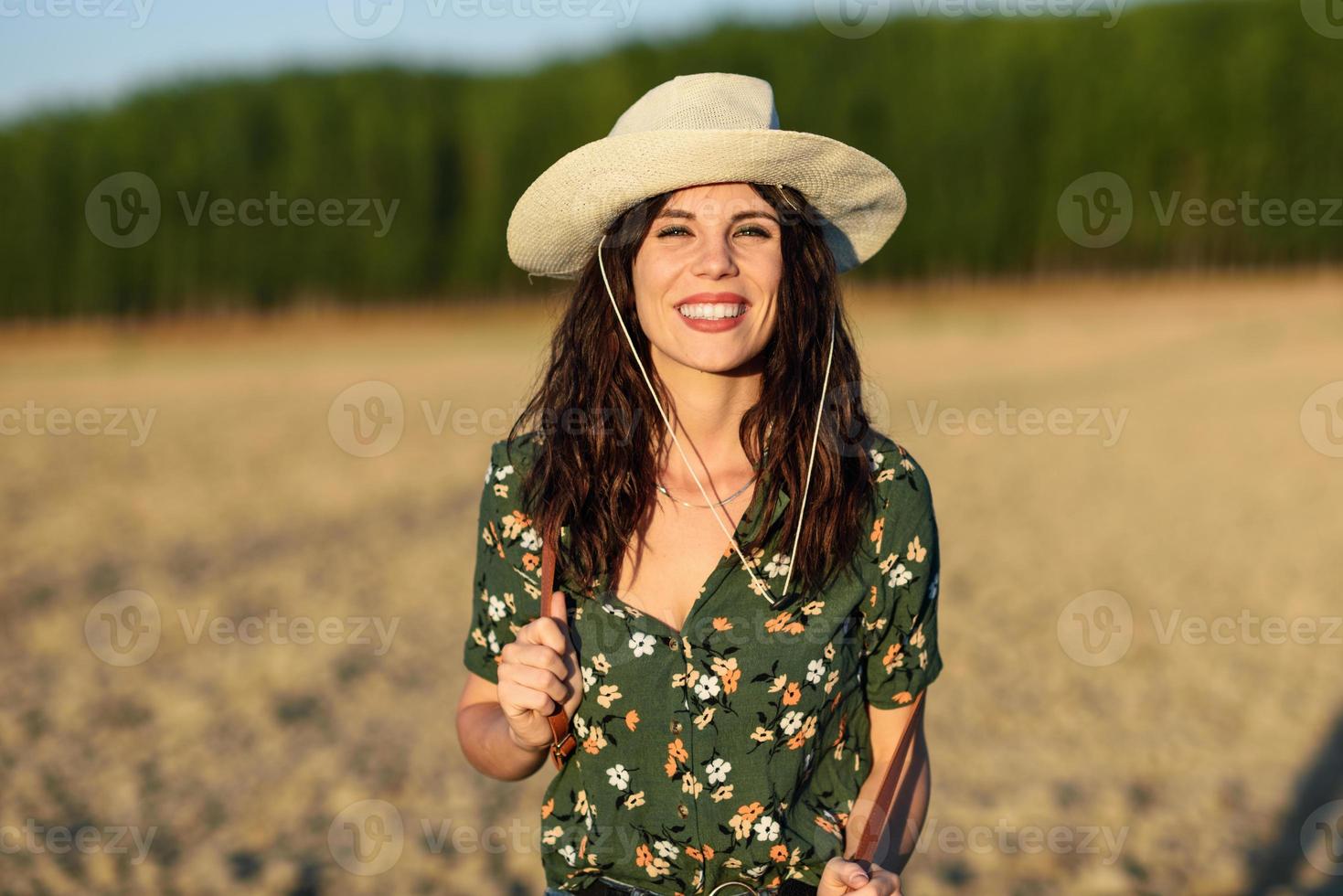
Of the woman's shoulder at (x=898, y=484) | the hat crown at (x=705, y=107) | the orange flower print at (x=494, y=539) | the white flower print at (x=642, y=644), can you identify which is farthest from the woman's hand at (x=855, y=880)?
the hat crown at (x=705, y=107)

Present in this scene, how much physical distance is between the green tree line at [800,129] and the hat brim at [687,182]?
2463 cm

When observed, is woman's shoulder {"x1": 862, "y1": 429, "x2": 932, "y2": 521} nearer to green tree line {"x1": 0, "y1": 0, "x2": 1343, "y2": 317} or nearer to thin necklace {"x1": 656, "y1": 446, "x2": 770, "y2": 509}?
thin necklace {"x1": 656, "y1": 446, "x2": 770, "y2": 509}

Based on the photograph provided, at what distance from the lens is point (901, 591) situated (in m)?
2.09

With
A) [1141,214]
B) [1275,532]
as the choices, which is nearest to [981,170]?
[1141,214]

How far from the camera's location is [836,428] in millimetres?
2176

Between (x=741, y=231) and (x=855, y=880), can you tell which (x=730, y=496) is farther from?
(x=855, y=880)

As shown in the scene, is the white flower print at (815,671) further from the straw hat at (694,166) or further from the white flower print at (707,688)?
the straw hat at (694,166)

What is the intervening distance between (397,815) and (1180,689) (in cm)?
379

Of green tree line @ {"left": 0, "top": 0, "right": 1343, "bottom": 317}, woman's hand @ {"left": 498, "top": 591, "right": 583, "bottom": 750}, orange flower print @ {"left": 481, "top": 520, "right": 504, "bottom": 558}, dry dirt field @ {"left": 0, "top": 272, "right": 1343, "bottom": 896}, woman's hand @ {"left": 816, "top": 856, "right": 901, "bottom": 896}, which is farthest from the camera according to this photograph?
green tree line @ {"left": 0, "top": 0, "right": 1343, "bottom": 317}

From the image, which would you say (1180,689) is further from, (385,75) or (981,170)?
(385,75)

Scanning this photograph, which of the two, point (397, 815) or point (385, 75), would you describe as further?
point (385, 75)

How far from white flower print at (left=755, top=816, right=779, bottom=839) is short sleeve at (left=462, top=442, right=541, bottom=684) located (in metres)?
0.49

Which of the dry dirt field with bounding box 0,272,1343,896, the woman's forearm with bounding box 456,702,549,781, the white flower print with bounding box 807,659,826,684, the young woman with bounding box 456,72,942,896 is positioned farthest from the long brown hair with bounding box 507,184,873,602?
the dry dirt field with bounding box 0,272,1343,896

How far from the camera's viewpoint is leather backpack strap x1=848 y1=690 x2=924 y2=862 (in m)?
2.01
